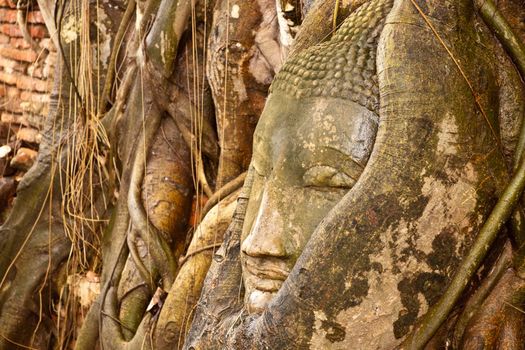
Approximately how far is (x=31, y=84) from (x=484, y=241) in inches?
117

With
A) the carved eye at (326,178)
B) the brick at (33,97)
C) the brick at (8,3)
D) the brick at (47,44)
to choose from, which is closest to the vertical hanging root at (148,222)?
the brick at (47,44)

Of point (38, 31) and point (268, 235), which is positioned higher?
point (38, 31)

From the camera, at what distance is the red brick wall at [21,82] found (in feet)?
13.1

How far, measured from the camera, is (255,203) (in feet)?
6.15

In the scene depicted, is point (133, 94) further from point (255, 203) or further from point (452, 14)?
point (452, 14)

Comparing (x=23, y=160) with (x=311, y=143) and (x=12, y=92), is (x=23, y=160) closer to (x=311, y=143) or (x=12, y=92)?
(x=12, y=92)

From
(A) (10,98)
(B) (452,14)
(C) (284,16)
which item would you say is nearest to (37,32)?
(A) (10,98)

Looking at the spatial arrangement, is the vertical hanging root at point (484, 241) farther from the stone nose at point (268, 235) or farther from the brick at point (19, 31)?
the brick at point (19, 31)

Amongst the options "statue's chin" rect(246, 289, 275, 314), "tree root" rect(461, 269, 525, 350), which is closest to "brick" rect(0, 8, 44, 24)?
"statue's chin" rect(246, 289, 275, 314)

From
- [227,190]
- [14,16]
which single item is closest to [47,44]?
[14,16]

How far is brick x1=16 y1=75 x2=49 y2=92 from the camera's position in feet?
13.3

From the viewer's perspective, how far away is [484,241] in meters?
1.59

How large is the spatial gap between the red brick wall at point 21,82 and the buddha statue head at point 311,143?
7.77 feet

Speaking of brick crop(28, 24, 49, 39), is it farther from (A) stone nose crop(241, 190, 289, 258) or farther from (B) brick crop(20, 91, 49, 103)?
(A) stone nose crop(241, 190, 289, 258)
